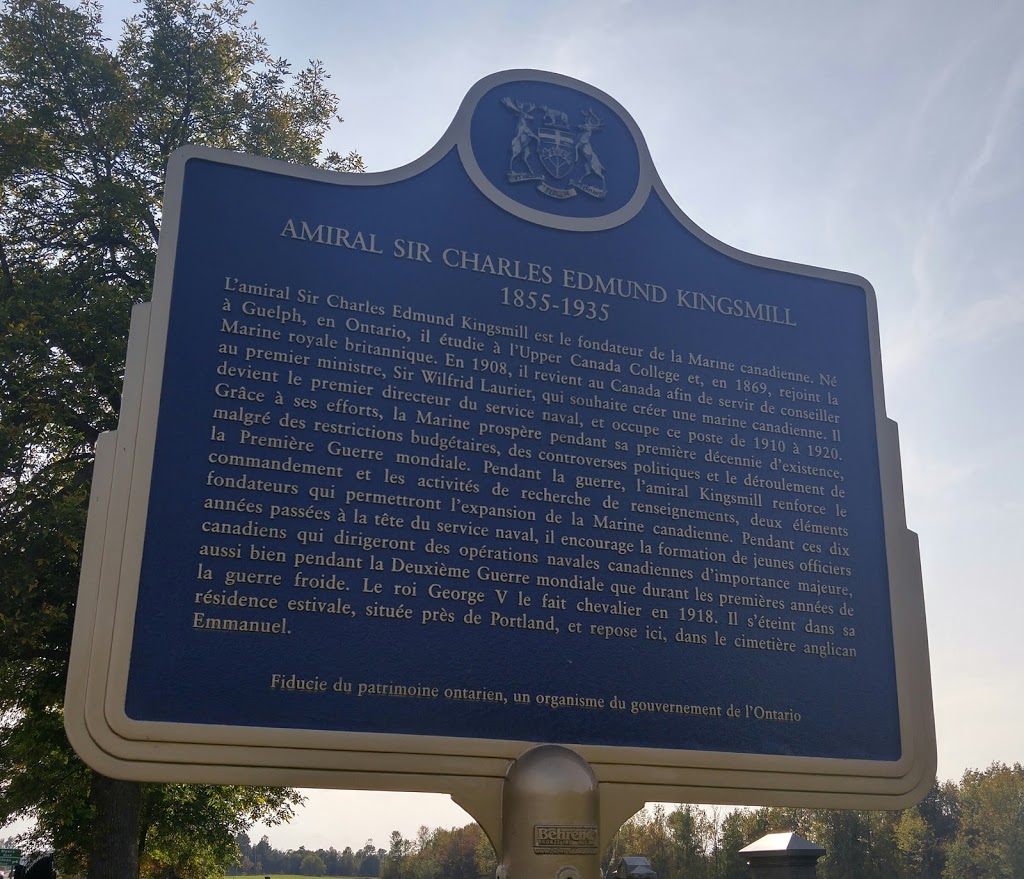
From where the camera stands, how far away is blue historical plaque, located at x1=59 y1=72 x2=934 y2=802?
4.99 metres

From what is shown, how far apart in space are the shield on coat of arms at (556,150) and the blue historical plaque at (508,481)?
0.02 meters

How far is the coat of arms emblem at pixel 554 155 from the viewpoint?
639cm

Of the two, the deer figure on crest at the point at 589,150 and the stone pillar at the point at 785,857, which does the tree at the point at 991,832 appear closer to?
the stone pillar at the point at 785,857

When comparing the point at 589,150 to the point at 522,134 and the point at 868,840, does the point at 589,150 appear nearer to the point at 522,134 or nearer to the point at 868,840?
the point at 522,134

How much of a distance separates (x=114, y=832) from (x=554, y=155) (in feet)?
35.7

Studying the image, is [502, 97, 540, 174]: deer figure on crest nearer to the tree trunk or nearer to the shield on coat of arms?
the shield on coat of arms

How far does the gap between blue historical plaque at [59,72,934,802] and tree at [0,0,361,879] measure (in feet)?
24.1

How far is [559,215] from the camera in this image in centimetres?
636

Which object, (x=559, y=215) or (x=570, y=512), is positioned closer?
(x=570, y=512)

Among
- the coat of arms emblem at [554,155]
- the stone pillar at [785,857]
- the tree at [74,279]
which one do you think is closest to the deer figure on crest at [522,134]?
the coat of arms emblem at [554,155]

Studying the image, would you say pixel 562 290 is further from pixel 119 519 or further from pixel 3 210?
pixel 3 210

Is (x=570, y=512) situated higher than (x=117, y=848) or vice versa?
(x=570, y=512)

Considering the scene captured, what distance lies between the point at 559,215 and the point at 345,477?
2232mm

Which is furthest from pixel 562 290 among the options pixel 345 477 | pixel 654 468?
pixel 345 477
